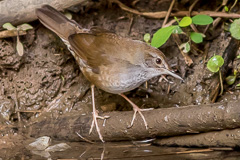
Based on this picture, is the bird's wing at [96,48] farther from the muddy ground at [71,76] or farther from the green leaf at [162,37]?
the muddy ground at [71,76]

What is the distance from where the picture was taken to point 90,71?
15.9 feet

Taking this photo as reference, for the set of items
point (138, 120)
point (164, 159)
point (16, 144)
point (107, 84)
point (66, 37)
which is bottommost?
point (16, 144)

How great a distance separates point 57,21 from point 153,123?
1768mm

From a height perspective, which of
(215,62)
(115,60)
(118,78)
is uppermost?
(215,62)

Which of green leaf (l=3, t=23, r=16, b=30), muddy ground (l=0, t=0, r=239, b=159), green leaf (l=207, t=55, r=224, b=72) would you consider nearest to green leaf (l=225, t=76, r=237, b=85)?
muddy ground (l=0, t=0, r=239, b=159)

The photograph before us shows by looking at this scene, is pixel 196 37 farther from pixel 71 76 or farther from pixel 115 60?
pixel 71 76

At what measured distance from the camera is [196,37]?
17.3 feet

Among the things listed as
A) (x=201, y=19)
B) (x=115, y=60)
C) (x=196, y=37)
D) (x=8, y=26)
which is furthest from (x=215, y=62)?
(x=8, y=26)

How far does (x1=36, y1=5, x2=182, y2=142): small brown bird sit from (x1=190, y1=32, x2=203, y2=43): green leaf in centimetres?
83

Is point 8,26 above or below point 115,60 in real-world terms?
above

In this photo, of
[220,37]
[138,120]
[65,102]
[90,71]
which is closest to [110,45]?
[90,71]

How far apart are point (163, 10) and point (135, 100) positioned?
4.47 feet

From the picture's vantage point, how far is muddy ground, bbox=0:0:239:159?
5.57m

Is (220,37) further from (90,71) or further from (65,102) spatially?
(65,102)
